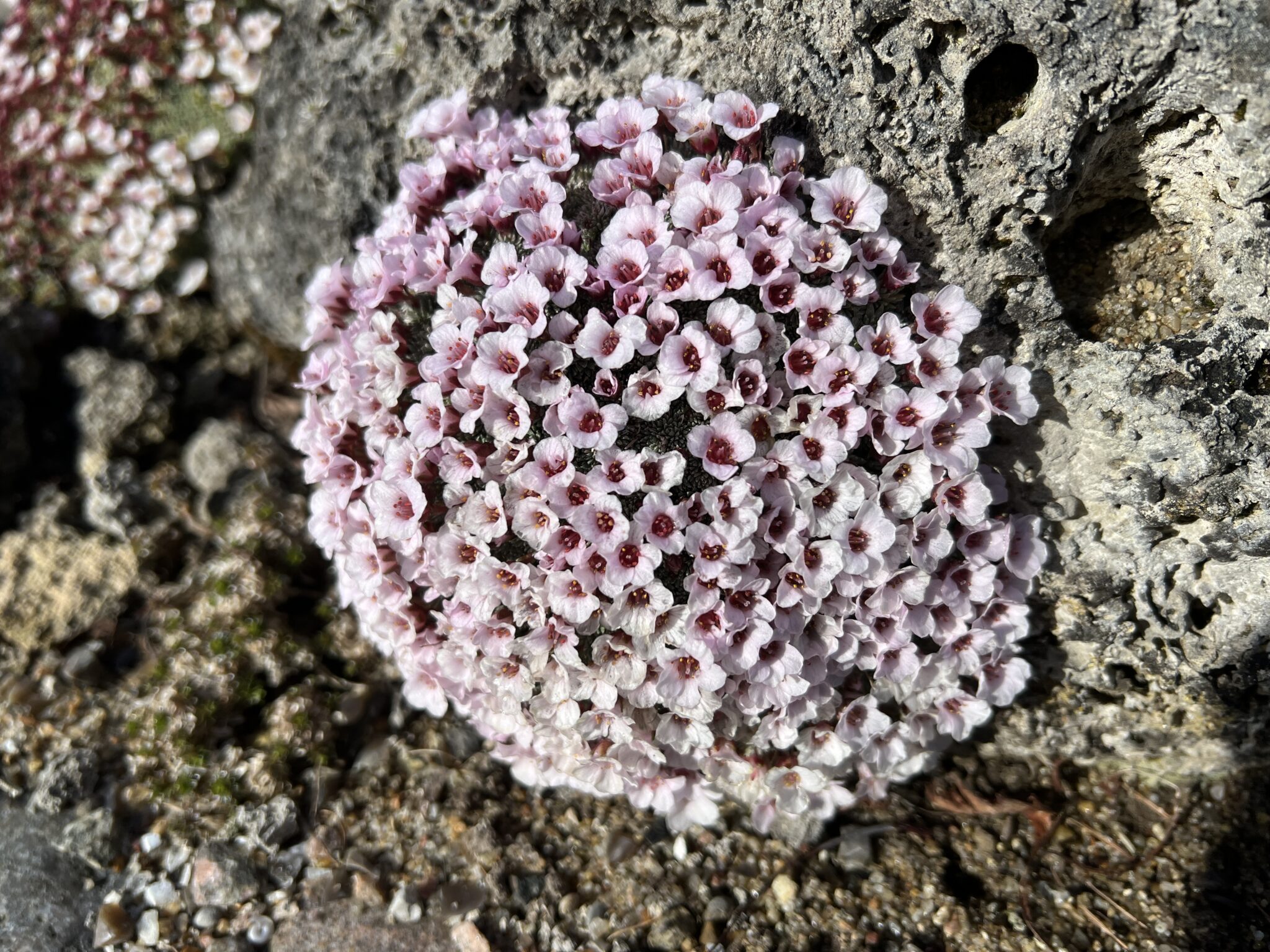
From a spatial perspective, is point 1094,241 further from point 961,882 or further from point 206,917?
point 206,917

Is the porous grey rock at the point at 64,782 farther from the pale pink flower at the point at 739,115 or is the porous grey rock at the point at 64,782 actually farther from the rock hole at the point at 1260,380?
the rock hole at the point at 1260,380

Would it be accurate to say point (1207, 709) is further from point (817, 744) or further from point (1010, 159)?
point (1010, 159)

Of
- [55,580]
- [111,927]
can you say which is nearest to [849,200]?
[111,927]

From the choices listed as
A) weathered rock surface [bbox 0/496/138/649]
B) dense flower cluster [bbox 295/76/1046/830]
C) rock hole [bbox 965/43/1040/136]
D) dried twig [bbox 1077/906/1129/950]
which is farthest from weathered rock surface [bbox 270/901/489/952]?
rock hole [bbox 965/43/1040/136]

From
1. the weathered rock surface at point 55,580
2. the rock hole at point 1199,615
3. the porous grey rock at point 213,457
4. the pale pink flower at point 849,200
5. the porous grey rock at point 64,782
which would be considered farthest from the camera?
the porous grey rock at point 213,457

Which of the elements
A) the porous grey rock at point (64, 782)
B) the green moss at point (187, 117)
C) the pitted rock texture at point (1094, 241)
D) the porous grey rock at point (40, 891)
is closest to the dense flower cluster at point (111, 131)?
the green moss at point (187, 117)

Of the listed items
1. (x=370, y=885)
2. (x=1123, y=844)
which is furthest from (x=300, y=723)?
(x=1123, y=844)
